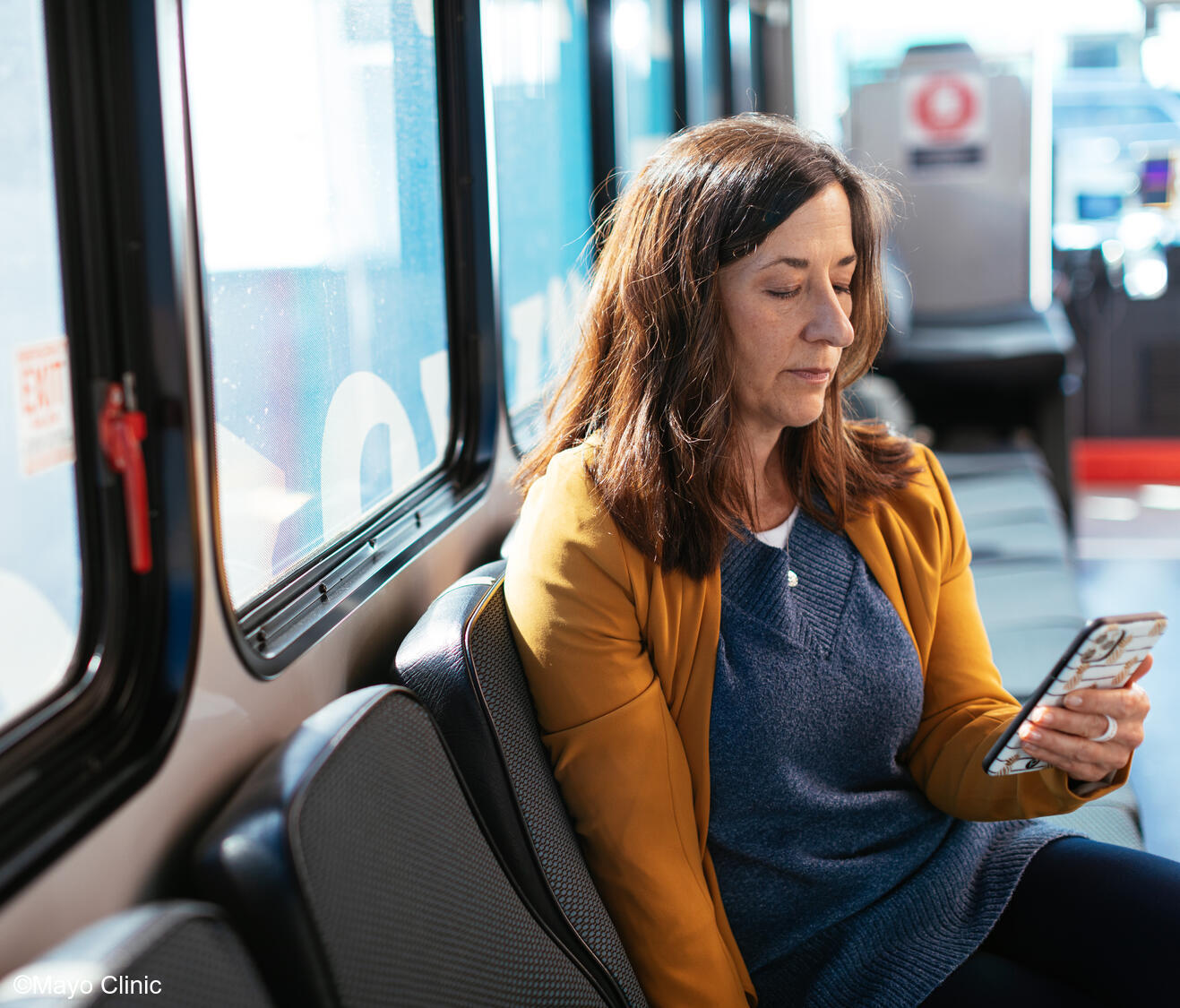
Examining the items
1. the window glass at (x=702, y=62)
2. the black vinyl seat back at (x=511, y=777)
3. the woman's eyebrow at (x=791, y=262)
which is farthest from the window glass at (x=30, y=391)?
the window glass at (x=702, y=62)

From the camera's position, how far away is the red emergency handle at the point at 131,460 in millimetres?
1022

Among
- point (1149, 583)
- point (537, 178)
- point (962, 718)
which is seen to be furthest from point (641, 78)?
point (962, 718)

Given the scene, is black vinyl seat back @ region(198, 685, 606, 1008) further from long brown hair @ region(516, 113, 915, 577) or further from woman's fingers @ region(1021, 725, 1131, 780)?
woman's fingers @ region(1021, 725, 1131, 780)

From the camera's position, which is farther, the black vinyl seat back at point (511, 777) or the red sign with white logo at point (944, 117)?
the red sign with white logo at point (944, 117)

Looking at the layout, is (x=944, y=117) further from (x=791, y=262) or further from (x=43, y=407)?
(x=43, y=407)

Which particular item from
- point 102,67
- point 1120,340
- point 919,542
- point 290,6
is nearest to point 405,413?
point 290,6

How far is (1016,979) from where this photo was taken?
141cm

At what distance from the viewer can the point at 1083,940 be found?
1.42 metres

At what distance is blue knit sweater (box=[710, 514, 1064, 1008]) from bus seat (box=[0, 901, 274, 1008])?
0.72m

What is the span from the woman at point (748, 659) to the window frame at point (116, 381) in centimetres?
49

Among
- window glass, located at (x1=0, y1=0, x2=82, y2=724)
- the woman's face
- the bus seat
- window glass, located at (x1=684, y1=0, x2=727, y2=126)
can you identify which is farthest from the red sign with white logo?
the bus seat

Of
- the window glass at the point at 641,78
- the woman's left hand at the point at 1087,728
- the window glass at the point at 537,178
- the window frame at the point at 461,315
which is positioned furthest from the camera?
the window glass at the point at 641,78

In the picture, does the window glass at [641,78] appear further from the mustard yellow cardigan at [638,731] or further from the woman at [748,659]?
the mustard yellow cardigan at [638,731]

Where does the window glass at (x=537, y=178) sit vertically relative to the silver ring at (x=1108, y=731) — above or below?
above
